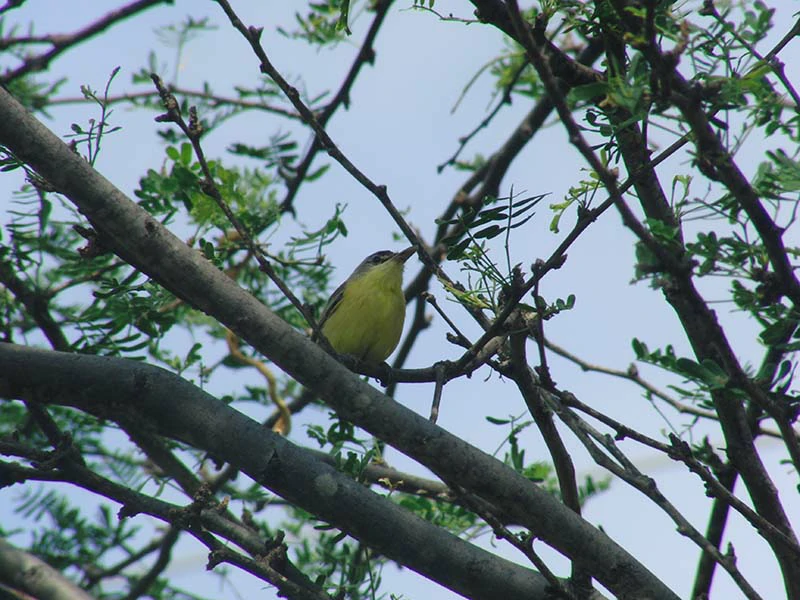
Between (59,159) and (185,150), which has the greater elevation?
(185,150)

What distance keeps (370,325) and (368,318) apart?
5 cm

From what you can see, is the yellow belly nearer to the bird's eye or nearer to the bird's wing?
the bird's wing

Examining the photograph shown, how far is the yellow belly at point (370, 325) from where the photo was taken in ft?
22.3

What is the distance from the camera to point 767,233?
8.68 feet

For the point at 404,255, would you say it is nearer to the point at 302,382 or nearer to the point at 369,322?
the point at 369,322

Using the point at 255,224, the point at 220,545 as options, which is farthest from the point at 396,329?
the point at 220,545

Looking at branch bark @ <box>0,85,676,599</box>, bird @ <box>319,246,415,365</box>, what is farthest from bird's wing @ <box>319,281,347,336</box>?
branch bark @ <box>0,85,676,599</box>

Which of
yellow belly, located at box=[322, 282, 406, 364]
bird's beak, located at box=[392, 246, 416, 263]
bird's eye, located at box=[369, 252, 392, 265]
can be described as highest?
bird's eye, located at box=[369, 252, 392, 265]

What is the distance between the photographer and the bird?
680 cm

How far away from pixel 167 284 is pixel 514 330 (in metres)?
1.24

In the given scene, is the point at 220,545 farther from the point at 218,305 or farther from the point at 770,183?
the point at 770,183

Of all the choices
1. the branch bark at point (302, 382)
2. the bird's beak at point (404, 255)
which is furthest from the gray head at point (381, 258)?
the branch bark at point (302, 382)

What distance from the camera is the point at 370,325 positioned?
267 inches

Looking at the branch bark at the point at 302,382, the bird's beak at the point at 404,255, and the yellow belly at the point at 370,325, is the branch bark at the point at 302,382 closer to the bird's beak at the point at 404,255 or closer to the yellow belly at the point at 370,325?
the yellow belly at the point at 370,325
